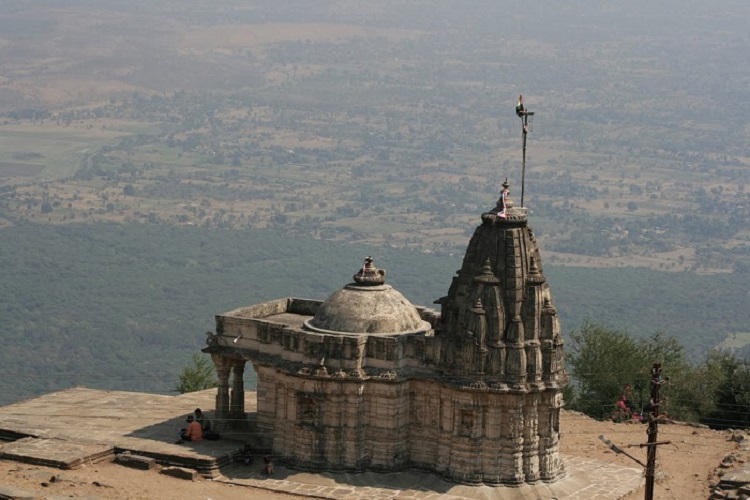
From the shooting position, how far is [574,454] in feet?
184

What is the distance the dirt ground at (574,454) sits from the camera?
49.9 metres

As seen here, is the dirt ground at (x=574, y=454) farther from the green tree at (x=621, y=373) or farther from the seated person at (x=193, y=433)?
the green tree at (x=621, y=373)

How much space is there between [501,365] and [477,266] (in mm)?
3122

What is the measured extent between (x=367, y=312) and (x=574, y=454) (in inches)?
349

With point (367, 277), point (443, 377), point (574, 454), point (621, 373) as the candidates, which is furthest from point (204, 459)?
point (621, 373)

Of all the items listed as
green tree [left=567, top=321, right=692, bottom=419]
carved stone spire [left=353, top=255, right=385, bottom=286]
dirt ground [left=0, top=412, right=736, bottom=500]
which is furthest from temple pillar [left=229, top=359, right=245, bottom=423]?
green tree [left=567, top=321, right=692, bottom=419]

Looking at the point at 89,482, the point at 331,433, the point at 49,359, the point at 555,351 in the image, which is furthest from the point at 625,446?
the point at 49,359

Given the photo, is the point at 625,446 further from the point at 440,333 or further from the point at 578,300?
the point at 578,300

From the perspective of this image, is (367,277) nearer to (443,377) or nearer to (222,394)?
(443,377)

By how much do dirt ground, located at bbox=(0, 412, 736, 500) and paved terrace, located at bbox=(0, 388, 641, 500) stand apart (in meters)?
0.62

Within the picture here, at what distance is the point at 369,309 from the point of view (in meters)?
52.6

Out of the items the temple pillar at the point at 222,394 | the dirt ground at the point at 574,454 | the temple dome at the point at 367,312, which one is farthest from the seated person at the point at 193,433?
the temple dome at the point at 367,312

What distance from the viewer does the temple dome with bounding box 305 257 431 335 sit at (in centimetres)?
5234

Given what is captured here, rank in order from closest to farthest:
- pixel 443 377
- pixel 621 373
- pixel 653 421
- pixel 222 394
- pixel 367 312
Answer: pixel 653 421 → pixel 443 377 → pixel 367 312 → pixel 222 394 → pixel 621 373
